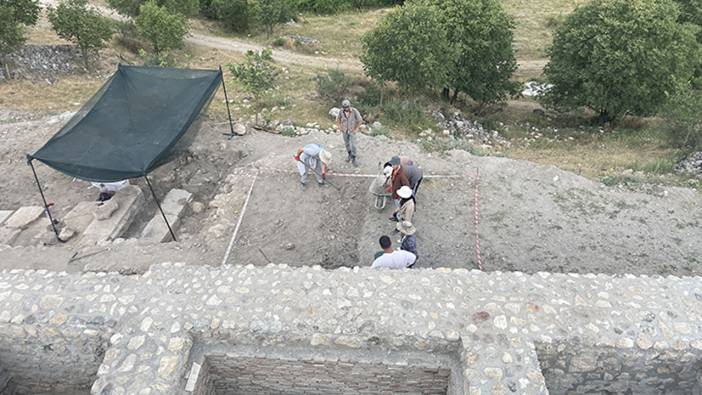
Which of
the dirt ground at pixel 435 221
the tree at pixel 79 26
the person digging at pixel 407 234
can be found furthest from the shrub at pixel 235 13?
the person digging at pixel 407 234

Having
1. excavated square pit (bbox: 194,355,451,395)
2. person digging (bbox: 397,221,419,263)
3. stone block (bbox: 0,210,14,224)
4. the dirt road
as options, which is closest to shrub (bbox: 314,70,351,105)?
the dirt road

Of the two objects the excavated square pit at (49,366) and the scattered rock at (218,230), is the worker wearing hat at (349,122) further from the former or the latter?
the excavated square pit at (49,366)

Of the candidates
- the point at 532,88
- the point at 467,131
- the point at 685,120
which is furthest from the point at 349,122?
the point at 532,88

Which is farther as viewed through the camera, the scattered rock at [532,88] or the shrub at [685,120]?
the scattered rock at [532,88]

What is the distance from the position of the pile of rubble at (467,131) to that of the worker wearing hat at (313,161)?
6792 mm

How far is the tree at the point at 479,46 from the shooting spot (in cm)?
1834

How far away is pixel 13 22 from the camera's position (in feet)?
55.0

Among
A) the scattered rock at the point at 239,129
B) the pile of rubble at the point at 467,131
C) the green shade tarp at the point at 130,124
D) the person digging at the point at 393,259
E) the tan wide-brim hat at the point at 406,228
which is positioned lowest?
the pile of rubble at the point at 467,131

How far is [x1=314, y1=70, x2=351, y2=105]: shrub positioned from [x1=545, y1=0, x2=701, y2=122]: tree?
27.3 feet

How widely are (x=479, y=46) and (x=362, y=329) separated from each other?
15.6 meters

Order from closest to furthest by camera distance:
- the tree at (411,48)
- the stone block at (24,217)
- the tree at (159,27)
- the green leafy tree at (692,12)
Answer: the stone block at (24,217) → the tree at (411,48) → the tree at (159,27) → the green leafy tree at (692,12)

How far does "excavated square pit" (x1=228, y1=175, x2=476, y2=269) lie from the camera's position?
927 cm

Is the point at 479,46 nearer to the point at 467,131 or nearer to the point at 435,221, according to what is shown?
the point at 467,131

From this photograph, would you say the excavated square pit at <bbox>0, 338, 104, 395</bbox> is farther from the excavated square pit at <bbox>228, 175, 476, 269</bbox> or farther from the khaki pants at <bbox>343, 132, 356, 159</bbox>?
the khaki pants at <bbox>343, 132, 356, 159</bbox>
